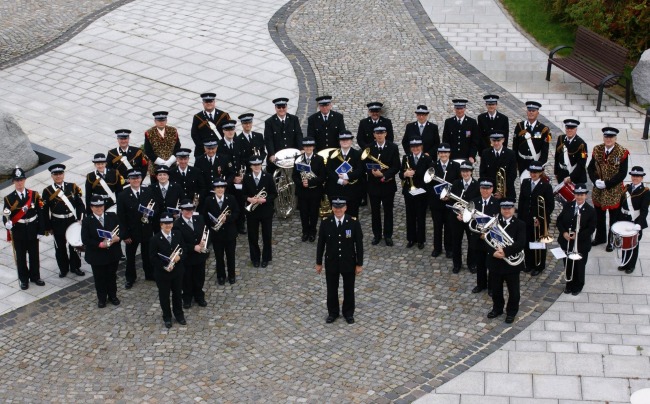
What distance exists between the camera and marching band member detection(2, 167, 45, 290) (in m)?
14.0

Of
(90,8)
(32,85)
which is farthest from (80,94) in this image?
(90,8)

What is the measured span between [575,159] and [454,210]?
2.32m

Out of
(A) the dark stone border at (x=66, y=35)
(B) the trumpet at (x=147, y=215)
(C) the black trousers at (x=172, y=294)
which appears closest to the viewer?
(C) the black trousers at (x=172, y=294)

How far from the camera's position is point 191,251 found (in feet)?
43.9

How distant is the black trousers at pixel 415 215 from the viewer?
14.9m

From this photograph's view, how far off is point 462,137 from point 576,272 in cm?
307

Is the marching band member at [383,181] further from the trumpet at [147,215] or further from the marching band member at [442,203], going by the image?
the trumpet at [147,215]

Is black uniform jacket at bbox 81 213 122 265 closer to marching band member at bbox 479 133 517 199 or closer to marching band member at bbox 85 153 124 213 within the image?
marching band member at bbox 85 153 124 213

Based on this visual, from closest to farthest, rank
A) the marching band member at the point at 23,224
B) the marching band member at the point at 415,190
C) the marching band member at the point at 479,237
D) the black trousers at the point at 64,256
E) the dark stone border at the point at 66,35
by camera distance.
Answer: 1. the marching band member at the point at 479,237
2. the marching band member at the point at 23,224
3. the black trousers at the point at 64,256
4. the marching band member at the point at 415,190
5. the dark stone border at the point at 66,35

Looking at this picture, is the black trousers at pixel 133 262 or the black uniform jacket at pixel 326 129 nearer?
the black trousers at pixel 133 262

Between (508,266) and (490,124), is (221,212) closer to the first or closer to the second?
(508,266)

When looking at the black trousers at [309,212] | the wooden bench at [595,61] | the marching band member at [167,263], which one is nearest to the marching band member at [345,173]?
the black trousers at [309,212]

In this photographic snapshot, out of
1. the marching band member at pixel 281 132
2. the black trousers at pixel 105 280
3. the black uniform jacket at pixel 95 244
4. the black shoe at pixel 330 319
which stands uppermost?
the marching band member at pixel 281 132

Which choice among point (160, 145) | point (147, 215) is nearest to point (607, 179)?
point (147, 215)
